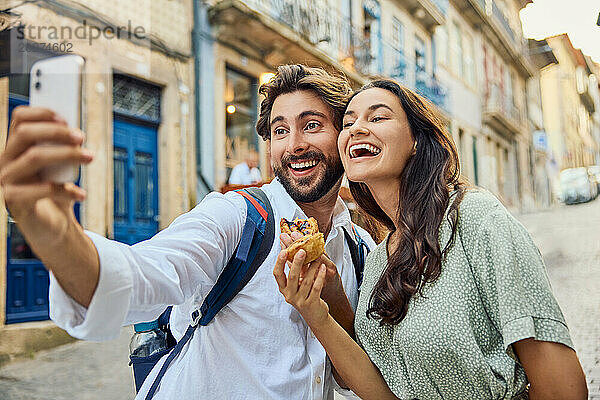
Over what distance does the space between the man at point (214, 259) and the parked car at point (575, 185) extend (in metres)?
2.99

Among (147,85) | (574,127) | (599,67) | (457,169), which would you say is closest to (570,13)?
(599,67)

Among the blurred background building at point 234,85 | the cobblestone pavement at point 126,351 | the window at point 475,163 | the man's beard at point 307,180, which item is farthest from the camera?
the window at point 475,163

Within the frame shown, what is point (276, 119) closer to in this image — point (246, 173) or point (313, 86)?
point (313, 86)

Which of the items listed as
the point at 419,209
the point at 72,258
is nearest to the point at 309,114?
the point at 419,209

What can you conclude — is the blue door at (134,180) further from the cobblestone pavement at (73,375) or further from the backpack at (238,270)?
the backpack at (238,270)

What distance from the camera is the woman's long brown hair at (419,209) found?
1.39 meters

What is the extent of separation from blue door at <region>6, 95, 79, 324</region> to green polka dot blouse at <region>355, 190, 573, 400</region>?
3.97 m

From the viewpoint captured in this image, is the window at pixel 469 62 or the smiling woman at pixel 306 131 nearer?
the smiling woman at pixel 306 131

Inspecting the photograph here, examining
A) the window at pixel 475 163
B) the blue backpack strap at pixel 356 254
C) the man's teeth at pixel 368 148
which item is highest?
the window at pixel 475 163

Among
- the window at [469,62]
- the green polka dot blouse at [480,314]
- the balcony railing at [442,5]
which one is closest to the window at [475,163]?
the window at [469,62]

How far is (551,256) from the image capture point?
15.3ft

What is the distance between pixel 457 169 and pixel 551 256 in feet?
11.7

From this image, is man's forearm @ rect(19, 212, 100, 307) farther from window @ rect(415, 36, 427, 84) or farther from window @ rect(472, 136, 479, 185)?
window @ rect(472, 136, 479, 185)

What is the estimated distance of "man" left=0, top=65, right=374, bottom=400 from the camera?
27.9 inches
